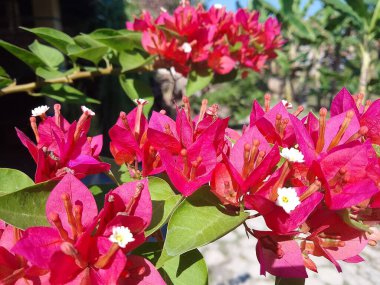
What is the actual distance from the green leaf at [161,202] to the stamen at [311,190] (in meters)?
0.10

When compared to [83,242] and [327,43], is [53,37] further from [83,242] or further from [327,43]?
[327,43]

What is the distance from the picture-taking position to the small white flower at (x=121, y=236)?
0.90 ft

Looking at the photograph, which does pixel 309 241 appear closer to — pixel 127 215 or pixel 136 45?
pixel 127 215

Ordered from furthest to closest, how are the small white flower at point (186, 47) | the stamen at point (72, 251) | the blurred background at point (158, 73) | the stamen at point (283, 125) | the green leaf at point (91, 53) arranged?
1. the blurred background at point (158, 73)
2. the small white flower at point (186, 47)
3. the green leaf at point (91, 53)
4. the stamen at point (283, 125)
5. the stamen at point (72, 251)

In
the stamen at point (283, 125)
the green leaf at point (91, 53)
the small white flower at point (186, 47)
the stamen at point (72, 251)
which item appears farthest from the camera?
the small white flower at point (186, 47)

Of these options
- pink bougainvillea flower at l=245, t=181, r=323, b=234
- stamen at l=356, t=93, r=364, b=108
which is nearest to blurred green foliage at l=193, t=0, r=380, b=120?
stamen at l=356, t=93, r=364, b=108

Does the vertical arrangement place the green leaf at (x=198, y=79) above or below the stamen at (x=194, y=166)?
below

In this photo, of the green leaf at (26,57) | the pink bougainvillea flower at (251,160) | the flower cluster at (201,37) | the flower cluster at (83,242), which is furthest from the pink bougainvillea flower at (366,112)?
the green leaf at (26,57)

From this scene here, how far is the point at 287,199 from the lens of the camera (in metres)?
0.30

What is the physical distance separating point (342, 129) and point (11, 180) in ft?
0.98

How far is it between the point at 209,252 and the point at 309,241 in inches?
74.2

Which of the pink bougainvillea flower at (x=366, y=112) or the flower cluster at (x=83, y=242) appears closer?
the flower cluster at (x=83, y=242)

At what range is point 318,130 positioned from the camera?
1.21ft

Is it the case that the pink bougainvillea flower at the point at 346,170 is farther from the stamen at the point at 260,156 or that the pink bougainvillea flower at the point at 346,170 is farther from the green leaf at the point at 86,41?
the green leaf at the point at 86,41
